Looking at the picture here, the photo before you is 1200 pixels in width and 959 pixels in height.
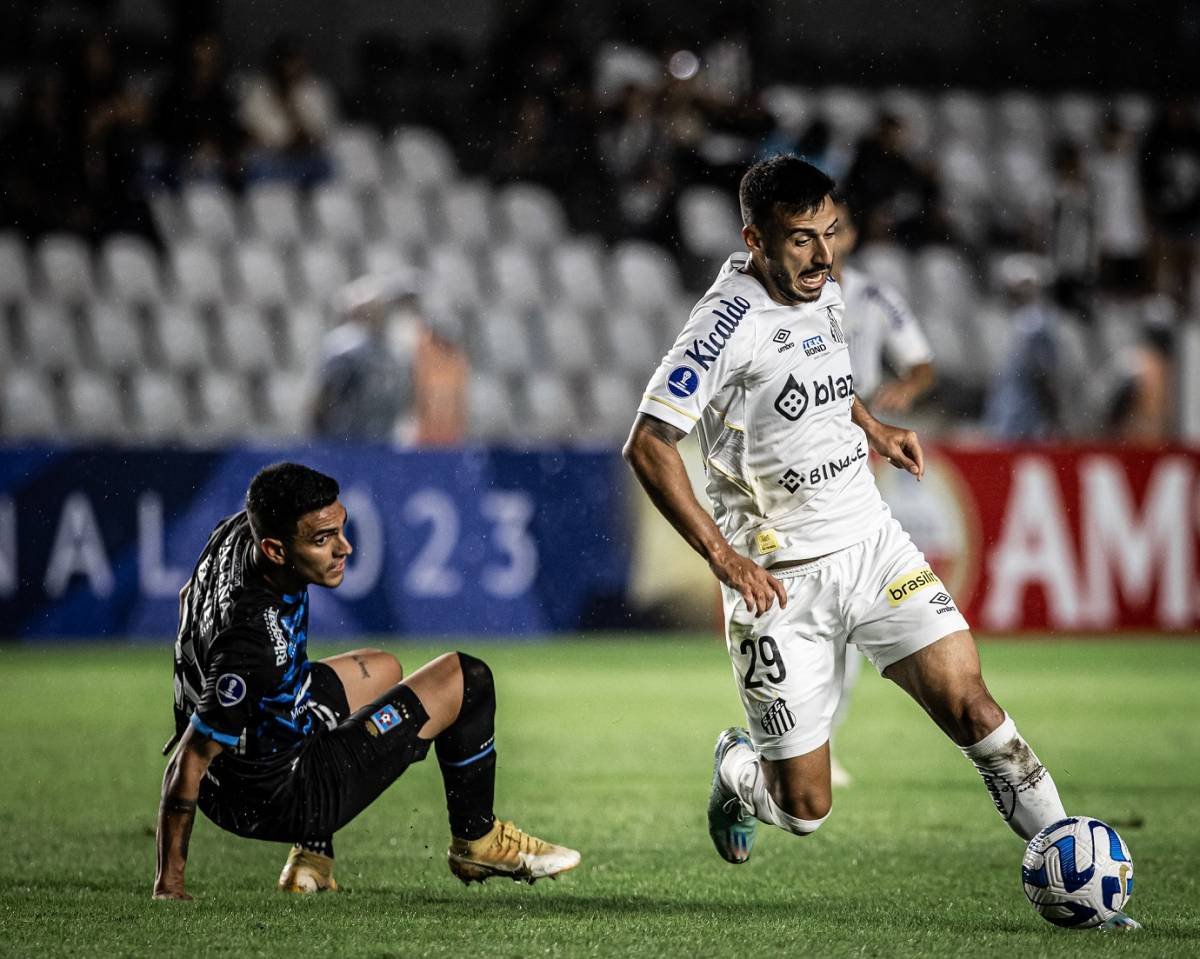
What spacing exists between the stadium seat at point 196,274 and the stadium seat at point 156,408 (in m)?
0.90

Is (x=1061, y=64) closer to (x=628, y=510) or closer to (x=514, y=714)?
(x=628, y=510)

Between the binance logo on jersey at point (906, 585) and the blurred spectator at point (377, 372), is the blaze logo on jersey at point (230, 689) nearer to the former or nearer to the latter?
the binance logo on jersey at point (906, 585)

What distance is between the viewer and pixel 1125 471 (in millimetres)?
13242

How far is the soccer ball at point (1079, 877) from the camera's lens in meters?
4.82

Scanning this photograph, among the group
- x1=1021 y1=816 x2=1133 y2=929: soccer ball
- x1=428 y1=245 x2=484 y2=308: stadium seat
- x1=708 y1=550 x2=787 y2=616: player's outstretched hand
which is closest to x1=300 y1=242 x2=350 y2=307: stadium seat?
x1=428 y1=245 x2=484 y2=308: stadium seat

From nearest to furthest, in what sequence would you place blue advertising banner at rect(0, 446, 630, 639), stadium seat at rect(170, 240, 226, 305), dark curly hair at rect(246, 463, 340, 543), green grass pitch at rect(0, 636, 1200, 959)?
green grass pitch at rect(0, 636, 1200, 959), dark curly hair at rect(246, 463, 340, 543), blue advertising banner at rect(0, 446, 630, 639), stadium seat at rect(170, 240, 226, 305)

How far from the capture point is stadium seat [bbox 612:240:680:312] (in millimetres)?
16062

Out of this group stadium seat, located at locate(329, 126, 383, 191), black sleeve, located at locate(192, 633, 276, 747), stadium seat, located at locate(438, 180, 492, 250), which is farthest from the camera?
stadium seat, located at locate(438, 180, 492, 250)

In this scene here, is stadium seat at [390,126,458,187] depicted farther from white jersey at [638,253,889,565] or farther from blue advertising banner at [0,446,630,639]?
white jersey at [638,253,889,565]

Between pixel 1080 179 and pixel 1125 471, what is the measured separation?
4258mm

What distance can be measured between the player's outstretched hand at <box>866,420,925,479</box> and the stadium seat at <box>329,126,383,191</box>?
10967 mm

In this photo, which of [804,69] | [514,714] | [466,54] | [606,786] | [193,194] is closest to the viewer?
[606,786]

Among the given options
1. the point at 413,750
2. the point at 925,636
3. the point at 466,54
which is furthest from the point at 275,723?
the point at 466,54

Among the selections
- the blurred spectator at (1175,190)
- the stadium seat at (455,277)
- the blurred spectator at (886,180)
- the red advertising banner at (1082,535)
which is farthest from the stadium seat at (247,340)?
the blurred spectator at (1175,190)
